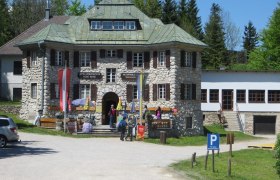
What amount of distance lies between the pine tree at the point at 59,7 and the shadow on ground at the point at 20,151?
5873 centimetres

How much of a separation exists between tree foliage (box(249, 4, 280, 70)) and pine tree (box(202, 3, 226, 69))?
32.5 feet

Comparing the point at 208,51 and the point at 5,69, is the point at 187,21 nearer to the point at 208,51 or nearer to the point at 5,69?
the point at 208,51

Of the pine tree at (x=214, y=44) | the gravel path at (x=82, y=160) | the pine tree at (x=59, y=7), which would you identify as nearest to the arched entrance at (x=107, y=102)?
the gravel path at (x=82, y=160)

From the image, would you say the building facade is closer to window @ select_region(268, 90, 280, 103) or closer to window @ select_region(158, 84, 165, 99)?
window @ select_region(268, 90, 280, 103)

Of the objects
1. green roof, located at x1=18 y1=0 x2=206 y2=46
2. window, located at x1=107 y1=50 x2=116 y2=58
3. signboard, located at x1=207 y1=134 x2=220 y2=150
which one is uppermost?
green roof, located at x1=18 y1=0 x2=206 y2=46

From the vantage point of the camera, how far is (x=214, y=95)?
188 feet

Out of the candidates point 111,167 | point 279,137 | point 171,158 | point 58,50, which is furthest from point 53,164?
point 58,50

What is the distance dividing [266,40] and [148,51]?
27.8m

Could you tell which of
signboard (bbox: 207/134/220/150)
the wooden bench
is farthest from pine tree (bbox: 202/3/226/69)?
signboard (bbox: 207/134/220/150)

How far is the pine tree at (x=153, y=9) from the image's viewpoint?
84.5 meters

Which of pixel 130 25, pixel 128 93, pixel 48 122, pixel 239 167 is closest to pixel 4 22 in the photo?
pixel 130 25

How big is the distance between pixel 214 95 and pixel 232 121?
3336 millimetres

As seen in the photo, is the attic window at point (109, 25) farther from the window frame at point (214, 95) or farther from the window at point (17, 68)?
the window at point (17, 68)

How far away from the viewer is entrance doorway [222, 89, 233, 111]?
56.9 metres
